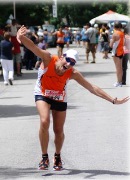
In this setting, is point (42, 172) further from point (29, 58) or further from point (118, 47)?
point (29, 58)

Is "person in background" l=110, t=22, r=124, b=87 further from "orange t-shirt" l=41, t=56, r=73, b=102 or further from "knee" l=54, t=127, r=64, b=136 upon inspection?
"orange t-shirt" l=41, t=56, r=73, b=102

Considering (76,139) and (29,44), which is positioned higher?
(29,44)

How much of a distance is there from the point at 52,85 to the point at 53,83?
0.03 metres

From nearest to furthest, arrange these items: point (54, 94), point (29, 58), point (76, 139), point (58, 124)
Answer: point (54, 94) < point (58, 124) < point (76, 139) < point (29, 58)

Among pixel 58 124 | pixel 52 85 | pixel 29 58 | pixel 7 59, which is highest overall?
pixel 52 85

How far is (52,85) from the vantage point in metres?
8.25

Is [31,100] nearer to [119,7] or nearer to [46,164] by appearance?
[46,164]

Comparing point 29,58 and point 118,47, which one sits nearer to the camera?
point 118,47

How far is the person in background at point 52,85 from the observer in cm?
A: 809

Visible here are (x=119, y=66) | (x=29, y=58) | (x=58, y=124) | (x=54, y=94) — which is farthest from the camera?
(x=29, y=58)

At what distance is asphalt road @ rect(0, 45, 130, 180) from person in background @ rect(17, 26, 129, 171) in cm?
44

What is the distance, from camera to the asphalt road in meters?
8.29

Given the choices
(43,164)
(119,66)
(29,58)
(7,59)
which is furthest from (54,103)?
(29,58)

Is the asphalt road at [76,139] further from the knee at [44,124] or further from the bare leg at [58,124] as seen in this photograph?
the knee at [44,124]
